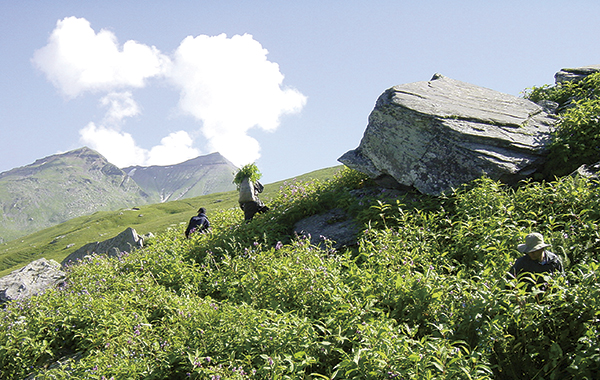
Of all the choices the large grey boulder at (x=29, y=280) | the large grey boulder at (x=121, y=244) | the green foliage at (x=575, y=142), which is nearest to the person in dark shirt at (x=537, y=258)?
the green foliage at (x=575, y=142)

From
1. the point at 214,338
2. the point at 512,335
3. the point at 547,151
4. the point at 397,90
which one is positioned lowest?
the point at 512,335

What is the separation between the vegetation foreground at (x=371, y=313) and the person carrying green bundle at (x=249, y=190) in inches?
178

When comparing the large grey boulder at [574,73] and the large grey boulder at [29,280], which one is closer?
the large grey boulder at [574,73]

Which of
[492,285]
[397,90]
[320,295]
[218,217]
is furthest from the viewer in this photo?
[218,217]

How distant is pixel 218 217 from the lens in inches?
655

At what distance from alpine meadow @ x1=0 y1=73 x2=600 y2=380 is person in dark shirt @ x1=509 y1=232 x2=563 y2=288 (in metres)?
0.25

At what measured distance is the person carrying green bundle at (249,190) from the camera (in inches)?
566

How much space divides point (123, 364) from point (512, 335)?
17.9 feet

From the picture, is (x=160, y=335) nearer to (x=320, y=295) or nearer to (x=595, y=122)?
(x=320, y=295)

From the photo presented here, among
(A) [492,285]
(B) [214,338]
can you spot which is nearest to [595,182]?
(A) [492,285]

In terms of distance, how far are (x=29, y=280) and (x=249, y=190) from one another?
17.5 m

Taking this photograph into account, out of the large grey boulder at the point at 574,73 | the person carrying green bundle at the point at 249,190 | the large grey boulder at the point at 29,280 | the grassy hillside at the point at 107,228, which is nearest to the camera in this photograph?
the person carrying green bundle at the point at 249,190

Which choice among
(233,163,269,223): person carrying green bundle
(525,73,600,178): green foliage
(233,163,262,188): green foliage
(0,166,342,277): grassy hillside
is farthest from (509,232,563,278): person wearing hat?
(0,166,342,277): grassy hillside

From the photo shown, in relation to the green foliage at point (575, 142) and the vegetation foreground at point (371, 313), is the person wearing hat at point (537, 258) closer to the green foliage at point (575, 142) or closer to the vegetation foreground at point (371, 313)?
the vegetation foreground at point (371, 313)
